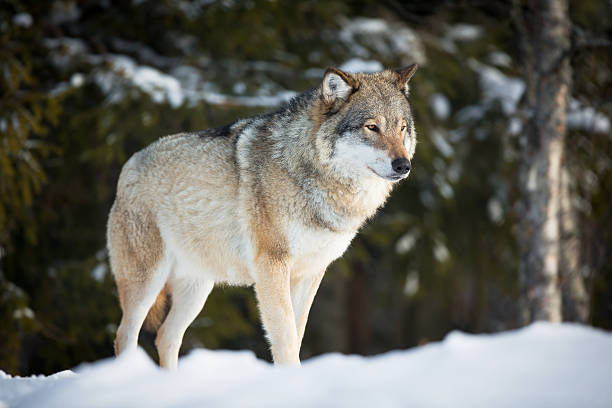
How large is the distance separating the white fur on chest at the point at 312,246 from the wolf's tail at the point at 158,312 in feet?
3.89

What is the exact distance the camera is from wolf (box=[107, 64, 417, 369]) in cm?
380

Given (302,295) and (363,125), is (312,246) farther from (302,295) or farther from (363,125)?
(363,125)

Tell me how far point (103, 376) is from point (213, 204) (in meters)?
2.03

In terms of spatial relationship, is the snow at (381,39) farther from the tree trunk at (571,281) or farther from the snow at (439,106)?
the tree trunk at (571,281)

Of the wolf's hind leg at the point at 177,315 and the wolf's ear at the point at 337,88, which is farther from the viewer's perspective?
the wolf's hind leg at the point at 177,315

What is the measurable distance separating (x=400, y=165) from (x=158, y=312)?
2197mm

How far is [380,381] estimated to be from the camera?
2219mm

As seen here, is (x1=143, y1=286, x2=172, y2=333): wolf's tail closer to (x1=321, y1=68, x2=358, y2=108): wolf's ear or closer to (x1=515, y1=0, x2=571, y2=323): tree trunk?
(x1=321, y1=68, x2=358, y2=108): wolf's ear

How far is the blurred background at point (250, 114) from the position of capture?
22.9 ft

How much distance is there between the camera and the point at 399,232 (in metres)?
9.78

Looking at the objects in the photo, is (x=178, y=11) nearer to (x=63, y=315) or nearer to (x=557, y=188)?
(x=63, y=315)

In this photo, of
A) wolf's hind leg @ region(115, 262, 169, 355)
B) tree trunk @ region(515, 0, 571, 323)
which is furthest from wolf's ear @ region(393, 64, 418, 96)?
tree trunk @ region(515, 0, 571, 323)

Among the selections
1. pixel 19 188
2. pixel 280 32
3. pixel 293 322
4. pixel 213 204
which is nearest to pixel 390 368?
pixel 293 322

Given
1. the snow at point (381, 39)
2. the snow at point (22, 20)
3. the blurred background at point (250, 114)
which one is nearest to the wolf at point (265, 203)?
the blurred background at point (250, 114)
